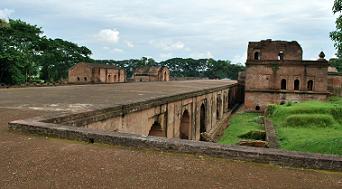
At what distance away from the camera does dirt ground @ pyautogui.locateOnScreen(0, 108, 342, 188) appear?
3.62 meters

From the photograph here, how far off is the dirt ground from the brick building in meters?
25.5

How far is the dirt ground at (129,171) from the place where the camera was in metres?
3.62

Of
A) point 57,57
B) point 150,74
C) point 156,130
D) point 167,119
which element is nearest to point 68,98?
point 156,130

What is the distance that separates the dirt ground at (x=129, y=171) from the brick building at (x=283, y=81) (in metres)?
25.5

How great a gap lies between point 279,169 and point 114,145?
239cm

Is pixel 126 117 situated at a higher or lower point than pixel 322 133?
higher

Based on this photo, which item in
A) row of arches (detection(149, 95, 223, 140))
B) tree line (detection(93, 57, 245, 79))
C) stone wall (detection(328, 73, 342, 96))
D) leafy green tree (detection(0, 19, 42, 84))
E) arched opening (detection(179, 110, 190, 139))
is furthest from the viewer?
tree line (detection(93, 57, 245, 79))

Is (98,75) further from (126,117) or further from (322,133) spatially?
(126,117)

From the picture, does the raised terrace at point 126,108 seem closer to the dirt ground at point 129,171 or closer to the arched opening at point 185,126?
the arched opening at point 185,126

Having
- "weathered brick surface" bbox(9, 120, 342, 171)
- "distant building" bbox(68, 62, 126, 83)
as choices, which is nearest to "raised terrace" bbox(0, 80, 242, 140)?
"weathered brick surface" bbox(9, 120, 342, 171)

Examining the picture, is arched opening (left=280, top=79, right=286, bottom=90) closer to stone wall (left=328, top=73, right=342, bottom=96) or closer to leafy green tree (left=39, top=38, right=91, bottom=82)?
stone wall (left=328, top=73, right=342, bottom=96)

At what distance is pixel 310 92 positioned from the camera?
28.3 m

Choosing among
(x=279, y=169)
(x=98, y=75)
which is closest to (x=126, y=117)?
(x=279, y=169)

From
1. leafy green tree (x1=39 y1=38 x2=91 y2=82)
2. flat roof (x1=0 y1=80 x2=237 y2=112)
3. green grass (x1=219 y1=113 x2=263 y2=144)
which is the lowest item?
green grass (x1=219 y1=113 x2=263 y2=144)
